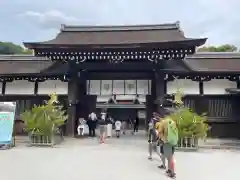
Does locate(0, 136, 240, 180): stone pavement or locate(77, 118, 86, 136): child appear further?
locate(77, 118, 86, 136): child

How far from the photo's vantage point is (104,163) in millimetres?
10258

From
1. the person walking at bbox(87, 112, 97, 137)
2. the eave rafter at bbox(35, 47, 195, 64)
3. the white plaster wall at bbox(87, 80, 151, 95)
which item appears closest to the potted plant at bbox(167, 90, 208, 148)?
the eave rafter at bbox(35, 47, 195, 64)

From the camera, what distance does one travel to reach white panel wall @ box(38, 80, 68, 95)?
17953 millimetres

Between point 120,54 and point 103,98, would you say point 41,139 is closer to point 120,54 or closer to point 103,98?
point 120,54

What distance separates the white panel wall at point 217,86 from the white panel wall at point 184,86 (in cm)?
55

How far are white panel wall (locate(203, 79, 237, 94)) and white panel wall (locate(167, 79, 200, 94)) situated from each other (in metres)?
0.55

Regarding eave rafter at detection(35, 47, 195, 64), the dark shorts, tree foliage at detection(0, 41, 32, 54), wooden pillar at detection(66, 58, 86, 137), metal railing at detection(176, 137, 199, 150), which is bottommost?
metal railing at detection(176, 137, 199, 150)

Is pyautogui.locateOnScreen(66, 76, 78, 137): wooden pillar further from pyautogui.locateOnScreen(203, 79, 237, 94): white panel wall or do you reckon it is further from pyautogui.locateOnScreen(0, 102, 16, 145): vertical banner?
pyautogui.locateOnScreen(203, 79, 237, 94): white panel wall

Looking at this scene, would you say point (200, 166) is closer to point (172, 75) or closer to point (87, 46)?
point (172, 75)

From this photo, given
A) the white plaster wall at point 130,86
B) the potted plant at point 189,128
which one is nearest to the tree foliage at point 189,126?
the potted plant at point 189,128

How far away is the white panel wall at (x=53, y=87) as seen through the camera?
18.0m

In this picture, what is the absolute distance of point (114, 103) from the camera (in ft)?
120

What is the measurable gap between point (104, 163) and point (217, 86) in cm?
967

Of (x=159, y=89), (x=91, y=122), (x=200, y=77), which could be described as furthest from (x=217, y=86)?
(x=91, y=122)
